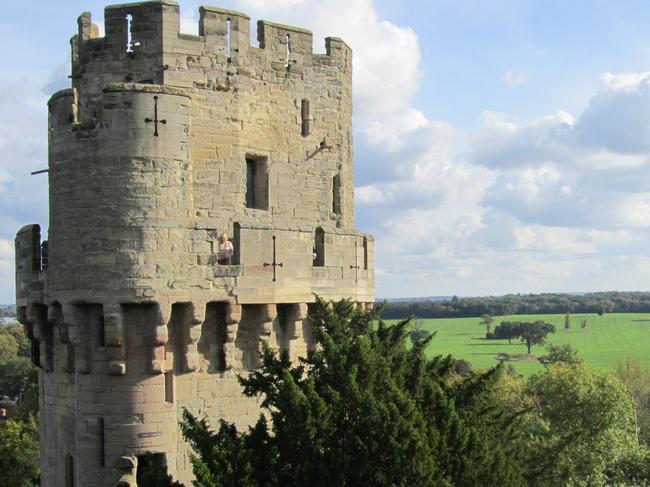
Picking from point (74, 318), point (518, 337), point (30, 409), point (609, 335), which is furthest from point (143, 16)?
point (609, 335)

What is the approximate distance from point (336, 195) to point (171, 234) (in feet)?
17.7

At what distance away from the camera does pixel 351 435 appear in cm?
1627

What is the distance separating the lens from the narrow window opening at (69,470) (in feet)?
61.8

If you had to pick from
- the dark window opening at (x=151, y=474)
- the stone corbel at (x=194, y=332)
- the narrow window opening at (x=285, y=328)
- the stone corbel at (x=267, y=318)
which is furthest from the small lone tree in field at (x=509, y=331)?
the dark window opening at (x=151, y=474)

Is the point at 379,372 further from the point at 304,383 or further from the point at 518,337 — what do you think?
the point at 518,337

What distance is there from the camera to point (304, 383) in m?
16.8

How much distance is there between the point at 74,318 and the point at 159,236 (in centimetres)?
242

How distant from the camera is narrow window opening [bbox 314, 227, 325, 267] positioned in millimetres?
20172

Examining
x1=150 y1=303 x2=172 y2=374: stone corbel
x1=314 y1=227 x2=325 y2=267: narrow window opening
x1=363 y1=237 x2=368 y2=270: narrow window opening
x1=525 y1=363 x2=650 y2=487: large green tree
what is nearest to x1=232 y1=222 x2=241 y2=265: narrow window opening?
x1=150 y1=303 x2=172 y2=374: stone corbel

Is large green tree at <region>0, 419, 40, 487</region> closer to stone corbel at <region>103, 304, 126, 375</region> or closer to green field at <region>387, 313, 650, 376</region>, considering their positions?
stone corbel at <region>103, 304, 126, 375</region>

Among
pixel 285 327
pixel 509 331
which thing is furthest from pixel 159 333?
pixel 509 331

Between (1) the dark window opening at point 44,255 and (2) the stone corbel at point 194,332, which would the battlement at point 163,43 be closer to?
(1) the dark window opening at point 44,255

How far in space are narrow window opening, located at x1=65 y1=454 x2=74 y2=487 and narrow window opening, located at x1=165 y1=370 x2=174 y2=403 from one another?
2.99 m

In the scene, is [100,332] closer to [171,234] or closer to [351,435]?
[171,234]
